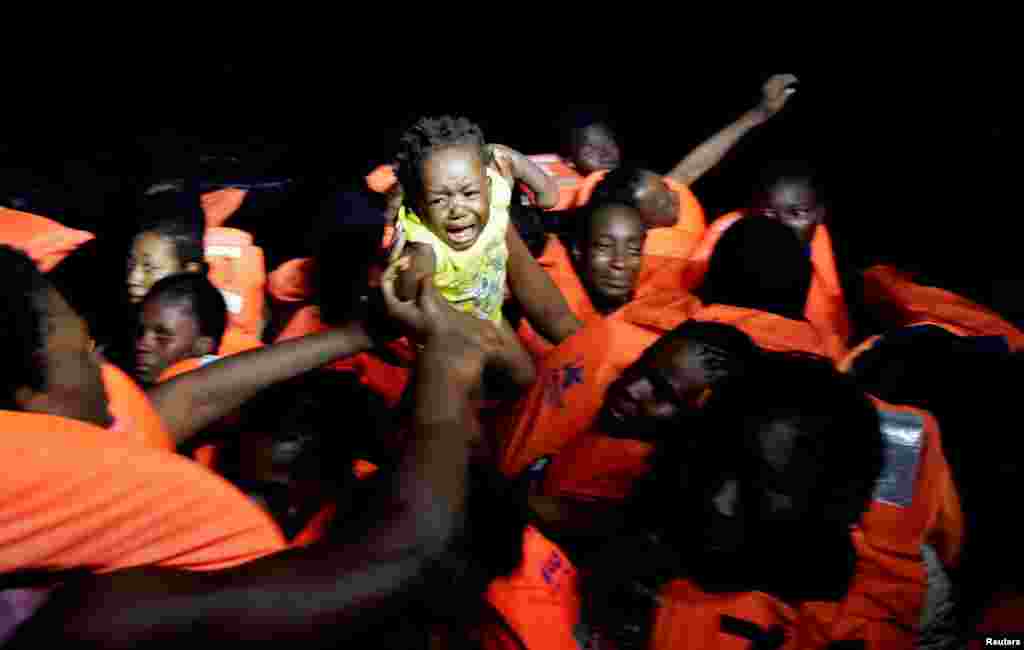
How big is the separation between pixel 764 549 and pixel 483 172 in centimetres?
134

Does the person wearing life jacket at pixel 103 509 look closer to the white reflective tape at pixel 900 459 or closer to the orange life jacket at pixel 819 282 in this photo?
the white reflective tape at pixel 900 459

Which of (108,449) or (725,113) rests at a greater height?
(725,113)

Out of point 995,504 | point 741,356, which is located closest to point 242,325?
point 741,356

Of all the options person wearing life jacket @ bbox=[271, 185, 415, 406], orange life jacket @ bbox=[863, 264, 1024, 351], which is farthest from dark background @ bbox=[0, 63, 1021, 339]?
person wearing life jacket @ bbox=[271, 185, 415, 406]

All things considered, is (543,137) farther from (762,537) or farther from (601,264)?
A: (762,537)

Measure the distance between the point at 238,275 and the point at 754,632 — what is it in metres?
2.61

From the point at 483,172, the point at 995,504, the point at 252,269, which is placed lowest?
the point at 995,504

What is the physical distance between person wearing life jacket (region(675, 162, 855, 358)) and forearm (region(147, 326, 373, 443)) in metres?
2.05

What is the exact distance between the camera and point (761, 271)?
2.66 m

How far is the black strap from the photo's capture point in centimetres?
164

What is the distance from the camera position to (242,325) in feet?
10.5

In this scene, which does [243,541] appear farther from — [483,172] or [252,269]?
[252,269]

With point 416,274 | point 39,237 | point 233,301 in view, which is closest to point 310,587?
point 416,274

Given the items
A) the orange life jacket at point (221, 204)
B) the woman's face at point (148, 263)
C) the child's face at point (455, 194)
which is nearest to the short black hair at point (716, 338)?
the child's face at point (455, 194)
